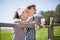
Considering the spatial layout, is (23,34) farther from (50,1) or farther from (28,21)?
(50,1)

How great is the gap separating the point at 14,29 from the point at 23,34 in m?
0.13

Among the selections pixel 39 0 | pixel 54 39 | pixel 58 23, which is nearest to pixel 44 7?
pixel 39 0

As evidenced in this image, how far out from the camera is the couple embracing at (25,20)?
2082 millimetres

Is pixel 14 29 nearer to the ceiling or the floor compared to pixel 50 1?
nearer to the floor

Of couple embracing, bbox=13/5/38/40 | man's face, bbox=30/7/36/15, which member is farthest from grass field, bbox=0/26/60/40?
man's face, bbox=30/7/36/15

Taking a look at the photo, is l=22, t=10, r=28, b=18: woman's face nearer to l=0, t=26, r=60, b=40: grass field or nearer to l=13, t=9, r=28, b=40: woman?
l=13, t=9, r=28, b=40: woman

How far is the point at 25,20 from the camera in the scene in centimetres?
210

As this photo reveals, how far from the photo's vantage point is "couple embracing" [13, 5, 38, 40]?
2.08 meters

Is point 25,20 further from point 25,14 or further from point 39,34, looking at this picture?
point 39,34

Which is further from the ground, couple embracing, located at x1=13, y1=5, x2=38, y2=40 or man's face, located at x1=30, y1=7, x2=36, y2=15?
man's face, located at x1=30, y1=7, x2=36, y2=15

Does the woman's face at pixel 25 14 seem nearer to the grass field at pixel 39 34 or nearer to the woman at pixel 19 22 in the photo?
the woman at pixel 19 22

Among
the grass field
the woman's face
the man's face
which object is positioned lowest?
the grass field

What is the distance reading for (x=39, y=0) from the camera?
2.14 m

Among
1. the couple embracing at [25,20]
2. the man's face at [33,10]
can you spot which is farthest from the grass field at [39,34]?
the man's face at [33,10]
